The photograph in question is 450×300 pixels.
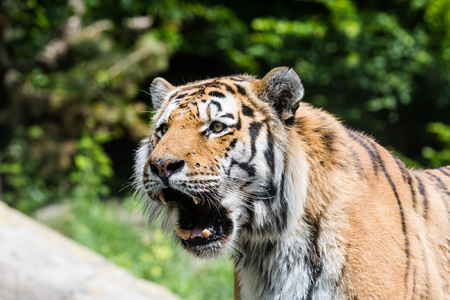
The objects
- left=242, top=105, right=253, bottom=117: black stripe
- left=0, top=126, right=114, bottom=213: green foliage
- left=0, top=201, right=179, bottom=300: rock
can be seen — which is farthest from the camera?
left=0, top=126, right=114, bottom=213: green foliage

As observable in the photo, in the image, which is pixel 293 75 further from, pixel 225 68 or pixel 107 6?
pixel 225 68

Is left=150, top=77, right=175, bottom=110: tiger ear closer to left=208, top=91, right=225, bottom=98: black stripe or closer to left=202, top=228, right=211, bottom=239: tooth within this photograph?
left=208, top=91, right=225, bottom=98: black stripe

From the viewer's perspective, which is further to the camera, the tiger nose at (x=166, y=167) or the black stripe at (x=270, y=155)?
the black stripe at (x=270, y=155)

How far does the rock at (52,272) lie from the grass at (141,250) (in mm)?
836

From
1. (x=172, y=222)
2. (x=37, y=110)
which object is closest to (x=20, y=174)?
(x=37, y=110)

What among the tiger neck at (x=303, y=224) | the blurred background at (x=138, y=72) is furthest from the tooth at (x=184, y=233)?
the blurred background at (x=138, y=72)

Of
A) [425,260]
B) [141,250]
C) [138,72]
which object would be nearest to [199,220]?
[425,260]

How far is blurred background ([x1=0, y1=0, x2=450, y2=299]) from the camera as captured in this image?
696 centimetres

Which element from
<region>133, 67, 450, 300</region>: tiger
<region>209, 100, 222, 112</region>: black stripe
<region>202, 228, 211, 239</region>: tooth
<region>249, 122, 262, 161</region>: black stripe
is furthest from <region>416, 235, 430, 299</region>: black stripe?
<region>209, 100, 222, 112</region>: black stripe

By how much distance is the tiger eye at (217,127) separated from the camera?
7.47ft

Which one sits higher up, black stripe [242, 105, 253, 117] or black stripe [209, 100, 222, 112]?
black stripe [242, 105, 253, 117]

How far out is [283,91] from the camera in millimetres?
2330

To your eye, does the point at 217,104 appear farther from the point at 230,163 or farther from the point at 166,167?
the point at 166,167

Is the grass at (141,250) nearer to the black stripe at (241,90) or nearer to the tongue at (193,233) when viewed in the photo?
the tongue at (193,233)
